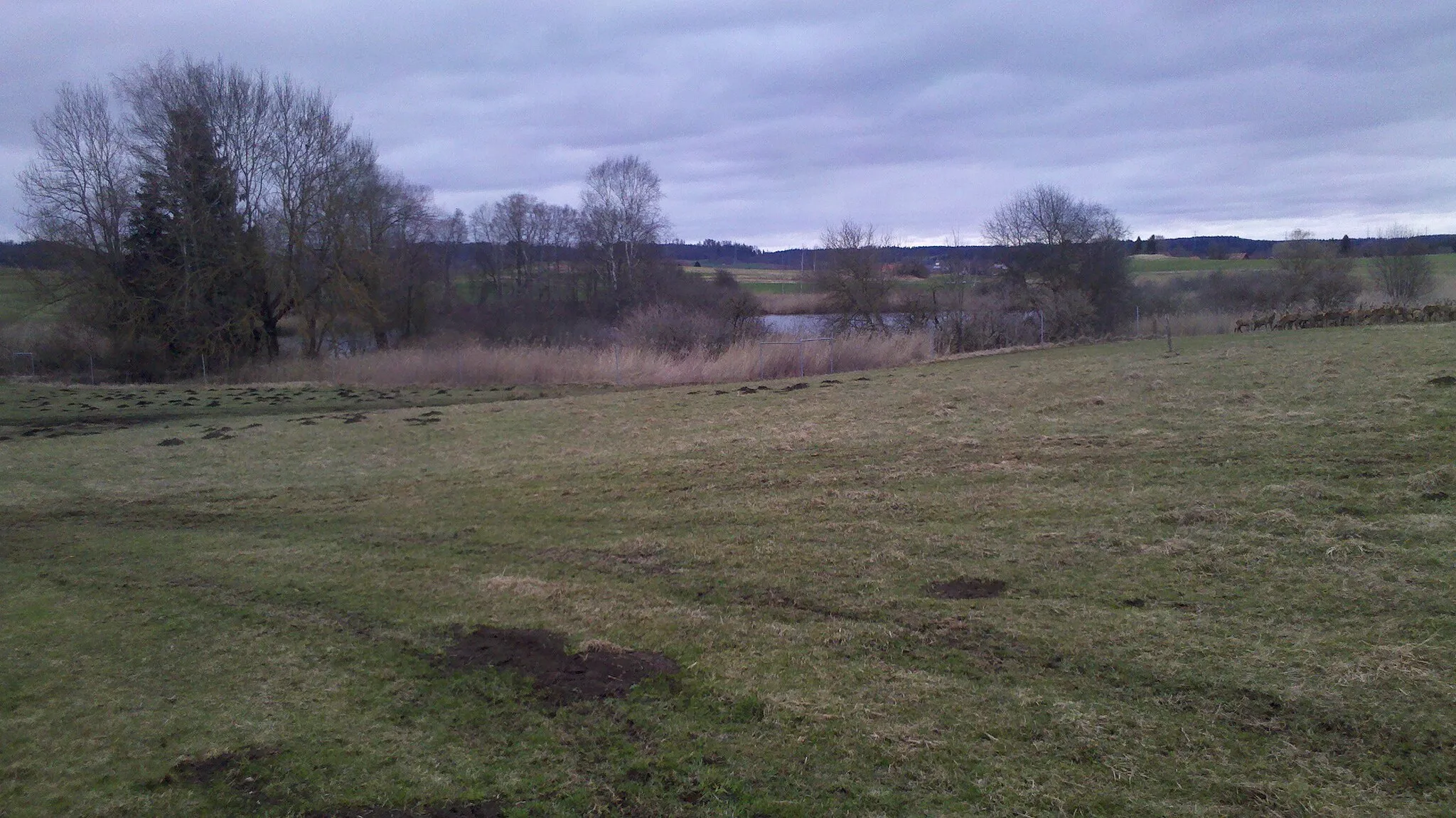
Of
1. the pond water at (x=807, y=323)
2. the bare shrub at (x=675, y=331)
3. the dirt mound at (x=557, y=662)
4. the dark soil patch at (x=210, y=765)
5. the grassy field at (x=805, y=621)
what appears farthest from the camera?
the pond water at (x=807, y=323)

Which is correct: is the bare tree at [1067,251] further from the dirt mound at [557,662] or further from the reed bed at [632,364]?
the dirt mound at [557,662]

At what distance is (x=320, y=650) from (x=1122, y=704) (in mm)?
4944

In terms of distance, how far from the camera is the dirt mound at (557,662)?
5.25m

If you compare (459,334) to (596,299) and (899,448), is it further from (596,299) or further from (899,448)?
(899,448)

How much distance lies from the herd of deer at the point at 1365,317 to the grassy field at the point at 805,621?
1245 centimetres

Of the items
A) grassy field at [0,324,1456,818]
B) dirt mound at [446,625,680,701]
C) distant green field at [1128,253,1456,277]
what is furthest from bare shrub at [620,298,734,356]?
dirt mound at [446,625,680,701]

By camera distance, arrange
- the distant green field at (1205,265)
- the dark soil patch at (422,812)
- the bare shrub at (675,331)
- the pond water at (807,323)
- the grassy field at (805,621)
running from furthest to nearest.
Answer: the distant green field at (1205,265), the pond water at (807,323), the bare shrub at (675,331), the grassy field at (805,621), the dark soil patch at (422,812)

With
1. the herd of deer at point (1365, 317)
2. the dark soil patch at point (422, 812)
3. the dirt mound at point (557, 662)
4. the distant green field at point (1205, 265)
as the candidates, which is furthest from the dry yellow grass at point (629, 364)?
the distant green field at point (1205, 265)

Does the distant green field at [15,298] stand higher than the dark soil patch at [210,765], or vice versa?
the distant green field at [15,298]

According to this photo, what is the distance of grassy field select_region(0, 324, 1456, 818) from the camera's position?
4.09 metres

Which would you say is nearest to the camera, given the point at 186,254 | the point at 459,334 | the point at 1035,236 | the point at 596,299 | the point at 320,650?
the point at 320,650

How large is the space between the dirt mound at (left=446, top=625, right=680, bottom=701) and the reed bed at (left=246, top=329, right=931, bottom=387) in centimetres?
2008

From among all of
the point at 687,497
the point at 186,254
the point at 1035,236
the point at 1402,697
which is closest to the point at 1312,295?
the point at 1035,236

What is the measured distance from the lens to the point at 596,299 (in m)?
59.5
